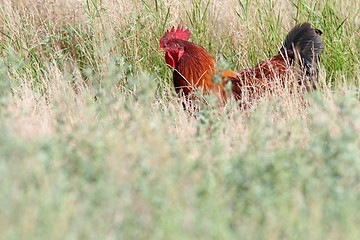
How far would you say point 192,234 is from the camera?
2805 millimetres

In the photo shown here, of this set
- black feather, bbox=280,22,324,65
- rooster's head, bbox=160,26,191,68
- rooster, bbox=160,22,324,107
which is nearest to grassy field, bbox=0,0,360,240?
rooster, bbox=160,22,324,107

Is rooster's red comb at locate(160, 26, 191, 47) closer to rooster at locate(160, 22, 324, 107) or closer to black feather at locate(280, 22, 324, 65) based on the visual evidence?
rooster at locate(160, 22, 324, 107)

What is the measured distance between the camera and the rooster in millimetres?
5766

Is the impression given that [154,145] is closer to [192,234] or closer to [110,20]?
[192,234]

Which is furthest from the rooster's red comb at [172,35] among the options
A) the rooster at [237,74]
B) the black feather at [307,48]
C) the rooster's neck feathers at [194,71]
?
the black feather at [307,48]

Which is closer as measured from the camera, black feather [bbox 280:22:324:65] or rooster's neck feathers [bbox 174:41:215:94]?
rooster's neck feathers [bbox 174:41:215:94]

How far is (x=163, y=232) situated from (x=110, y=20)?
4475mm

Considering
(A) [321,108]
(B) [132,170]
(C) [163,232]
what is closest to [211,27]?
(A) [321,108]

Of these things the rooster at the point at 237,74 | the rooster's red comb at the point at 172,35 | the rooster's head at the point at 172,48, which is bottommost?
the rooster at the point at 237,74

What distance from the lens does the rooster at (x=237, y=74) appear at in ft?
18.9

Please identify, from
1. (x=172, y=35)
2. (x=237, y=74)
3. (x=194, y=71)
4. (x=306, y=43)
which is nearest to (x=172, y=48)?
(x=172, y=35)

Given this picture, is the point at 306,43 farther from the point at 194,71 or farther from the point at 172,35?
the point at 172,35

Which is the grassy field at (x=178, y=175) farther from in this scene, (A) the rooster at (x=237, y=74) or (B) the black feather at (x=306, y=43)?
(B) the black feather at (x=306, y=43)

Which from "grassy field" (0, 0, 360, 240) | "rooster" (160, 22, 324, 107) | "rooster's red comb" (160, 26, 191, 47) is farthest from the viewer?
"rooster's red comb" (160, 26, 191, 47)
